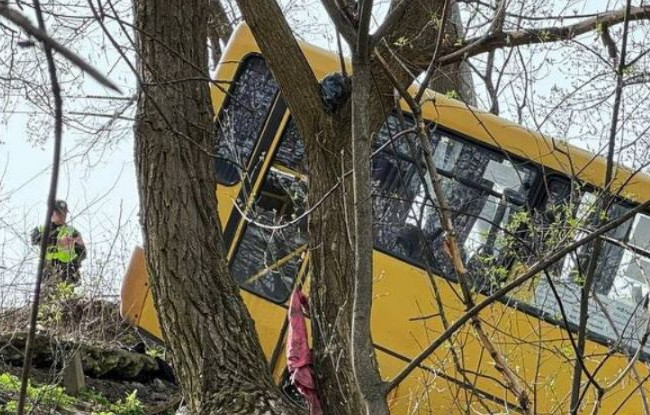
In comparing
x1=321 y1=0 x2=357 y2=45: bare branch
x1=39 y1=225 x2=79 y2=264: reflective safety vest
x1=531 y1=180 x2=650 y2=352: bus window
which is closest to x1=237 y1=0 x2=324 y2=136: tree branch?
x1=531 y1=180 x2=650 y2=352: bus window

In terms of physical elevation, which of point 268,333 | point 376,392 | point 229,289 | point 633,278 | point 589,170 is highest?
point 589,170

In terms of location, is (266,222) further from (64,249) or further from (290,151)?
(64,249)

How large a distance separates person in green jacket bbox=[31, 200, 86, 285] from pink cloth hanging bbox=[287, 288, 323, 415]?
2.09m

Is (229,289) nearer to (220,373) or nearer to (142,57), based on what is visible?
(220,373)

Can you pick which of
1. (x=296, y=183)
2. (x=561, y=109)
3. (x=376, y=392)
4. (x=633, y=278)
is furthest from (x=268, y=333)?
(x=376, y=392)

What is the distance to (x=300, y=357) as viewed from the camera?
4965 millimetres

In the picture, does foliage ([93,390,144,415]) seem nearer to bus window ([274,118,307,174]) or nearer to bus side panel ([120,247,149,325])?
bus side panel ([120,247,149,325])

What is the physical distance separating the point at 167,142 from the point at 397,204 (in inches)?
88.8

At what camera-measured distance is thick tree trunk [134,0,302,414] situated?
183 inches

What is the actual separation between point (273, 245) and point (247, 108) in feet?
4.17

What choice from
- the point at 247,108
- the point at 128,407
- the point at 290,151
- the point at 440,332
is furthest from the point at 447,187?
the point at 128,407

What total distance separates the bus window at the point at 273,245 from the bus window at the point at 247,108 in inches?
15.6

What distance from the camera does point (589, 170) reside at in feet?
18.9

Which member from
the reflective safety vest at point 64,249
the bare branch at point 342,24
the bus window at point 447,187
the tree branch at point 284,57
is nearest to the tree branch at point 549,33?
the tree branch at point 284,57
